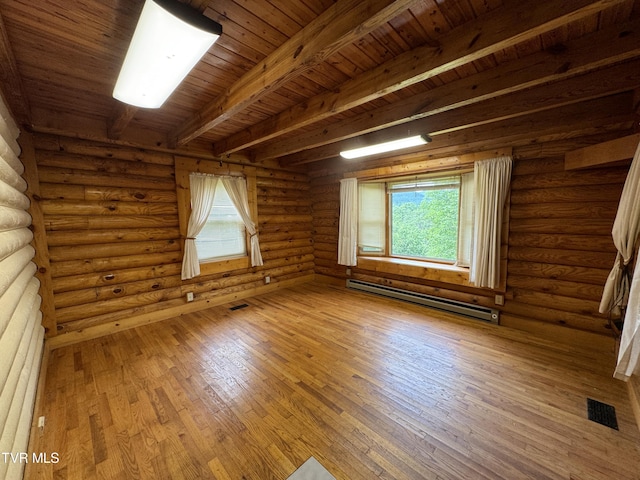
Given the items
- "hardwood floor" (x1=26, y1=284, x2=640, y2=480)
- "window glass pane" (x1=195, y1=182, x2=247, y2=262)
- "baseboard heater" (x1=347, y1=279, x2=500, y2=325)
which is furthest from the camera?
"window glass pane" (x1=195, y1=182, x2=247, y2=262)

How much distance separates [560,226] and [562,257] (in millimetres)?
352

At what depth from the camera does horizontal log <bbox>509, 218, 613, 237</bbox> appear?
98.2 inches

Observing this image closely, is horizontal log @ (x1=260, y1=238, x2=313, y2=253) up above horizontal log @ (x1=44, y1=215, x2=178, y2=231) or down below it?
below

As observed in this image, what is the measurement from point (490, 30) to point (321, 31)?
960 millimetres

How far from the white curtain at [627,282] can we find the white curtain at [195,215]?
4.43 m

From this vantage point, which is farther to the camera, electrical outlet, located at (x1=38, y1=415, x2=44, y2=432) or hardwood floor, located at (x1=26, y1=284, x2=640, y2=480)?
electrical outlet, located at (x1=38, y1=415, x2=44, y2=432)

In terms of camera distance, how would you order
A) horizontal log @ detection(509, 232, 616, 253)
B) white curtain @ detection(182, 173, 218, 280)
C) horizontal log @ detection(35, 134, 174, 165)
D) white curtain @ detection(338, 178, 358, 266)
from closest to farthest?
horizontal log @ detection(509, 232, 616, 253), horizontal log @ detection(35, 134, 174, 165), white curtain @ detection(182, 173, 218, 280), white curtain @ detection(338, 178, 358, 266)

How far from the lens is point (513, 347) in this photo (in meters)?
2.63

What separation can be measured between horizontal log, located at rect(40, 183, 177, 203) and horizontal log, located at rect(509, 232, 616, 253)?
4.67 meters

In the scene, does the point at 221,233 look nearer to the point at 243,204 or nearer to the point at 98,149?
the point at 243,204

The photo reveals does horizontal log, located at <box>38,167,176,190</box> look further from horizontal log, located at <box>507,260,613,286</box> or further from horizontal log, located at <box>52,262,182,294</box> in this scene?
horizontal log, located at <box>507,260,613,286</box>

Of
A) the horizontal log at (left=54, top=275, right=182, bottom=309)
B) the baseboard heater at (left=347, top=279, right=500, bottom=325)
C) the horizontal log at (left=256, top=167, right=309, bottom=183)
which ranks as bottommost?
the baseboard heater at (left=347, top=279, right=500, bottom=325)

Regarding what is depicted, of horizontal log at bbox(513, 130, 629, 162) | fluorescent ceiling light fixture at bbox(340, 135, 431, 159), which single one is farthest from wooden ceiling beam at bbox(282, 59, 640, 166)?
horizontal log at bbox(513, 130, 629, 162)

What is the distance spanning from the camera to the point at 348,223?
456cm
